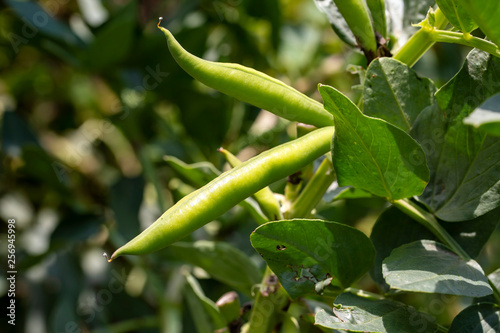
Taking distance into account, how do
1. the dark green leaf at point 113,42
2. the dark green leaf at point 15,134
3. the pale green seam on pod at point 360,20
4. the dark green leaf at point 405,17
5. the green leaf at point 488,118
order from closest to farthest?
the green leaf at point 488,118, the pale green seam on pod at point 360,20, the dark green leaf at point 405,17, the dark green leaf at point 113,42, the dark green leaf at point 15,134

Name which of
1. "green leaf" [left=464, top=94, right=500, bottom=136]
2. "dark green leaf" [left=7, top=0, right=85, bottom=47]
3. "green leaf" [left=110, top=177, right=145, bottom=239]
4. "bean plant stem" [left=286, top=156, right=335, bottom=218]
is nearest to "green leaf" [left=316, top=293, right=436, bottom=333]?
"bean plant stem" [left=286, top=156, right=335, bottom=218]

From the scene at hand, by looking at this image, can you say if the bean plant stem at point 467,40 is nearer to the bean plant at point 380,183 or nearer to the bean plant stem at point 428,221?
the bean plant at point 380,183

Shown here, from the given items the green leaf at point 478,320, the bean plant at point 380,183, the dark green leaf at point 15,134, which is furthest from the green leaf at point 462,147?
the dark green leaf at point 15,134

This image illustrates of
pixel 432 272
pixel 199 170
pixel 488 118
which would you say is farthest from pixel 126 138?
pixel 488 118

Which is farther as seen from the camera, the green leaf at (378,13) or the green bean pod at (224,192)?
the green leaf at (378,13)

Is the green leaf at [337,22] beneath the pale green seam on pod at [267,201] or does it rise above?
above

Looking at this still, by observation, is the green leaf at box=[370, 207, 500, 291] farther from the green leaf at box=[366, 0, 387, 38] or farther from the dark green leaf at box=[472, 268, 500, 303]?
the green leaf at box=[366, 0, 387, 38]

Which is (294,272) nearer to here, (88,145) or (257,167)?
(257,167)
